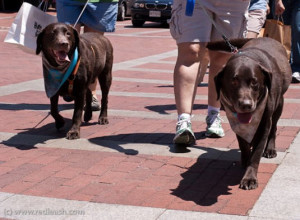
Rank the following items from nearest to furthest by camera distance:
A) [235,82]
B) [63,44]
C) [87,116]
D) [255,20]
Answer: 1. [235,82]
2. [63,44]
3. [87,116]
4. [255,20]

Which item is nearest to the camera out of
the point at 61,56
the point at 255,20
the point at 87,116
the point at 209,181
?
the point at 209,181

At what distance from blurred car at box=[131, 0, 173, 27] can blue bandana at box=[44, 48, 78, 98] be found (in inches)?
657

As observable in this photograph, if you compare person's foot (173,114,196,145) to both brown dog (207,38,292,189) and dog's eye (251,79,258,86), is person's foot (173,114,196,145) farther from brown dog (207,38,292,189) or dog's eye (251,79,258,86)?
dog's eye (251,79,258,86)

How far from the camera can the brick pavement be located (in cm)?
441

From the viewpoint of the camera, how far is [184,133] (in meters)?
5.36

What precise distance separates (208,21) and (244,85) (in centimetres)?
143

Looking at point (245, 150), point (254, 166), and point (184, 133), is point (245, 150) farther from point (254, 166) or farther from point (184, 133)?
point (184, 133)

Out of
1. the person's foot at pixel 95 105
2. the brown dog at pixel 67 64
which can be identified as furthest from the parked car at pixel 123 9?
the brown dog at pixel 67 64

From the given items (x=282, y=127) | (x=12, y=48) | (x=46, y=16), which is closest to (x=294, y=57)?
(x=282, y=127)

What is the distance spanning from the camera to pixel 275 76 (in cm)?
470

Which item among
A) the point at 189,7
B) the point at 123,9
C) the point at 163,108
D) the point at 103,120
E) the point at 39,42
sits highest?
the point at 189,7

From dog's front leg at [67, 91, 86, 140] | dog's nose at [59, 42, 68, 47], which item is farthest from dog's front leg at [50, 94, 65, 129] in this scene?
dog's nose at [59, 42, 68, 47]

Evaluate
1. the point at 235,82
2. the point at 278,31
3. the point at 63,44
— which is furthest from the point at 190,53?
the point at 278,31

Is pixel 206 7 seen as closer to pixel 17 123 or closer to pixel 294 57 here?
pixel 17 123
